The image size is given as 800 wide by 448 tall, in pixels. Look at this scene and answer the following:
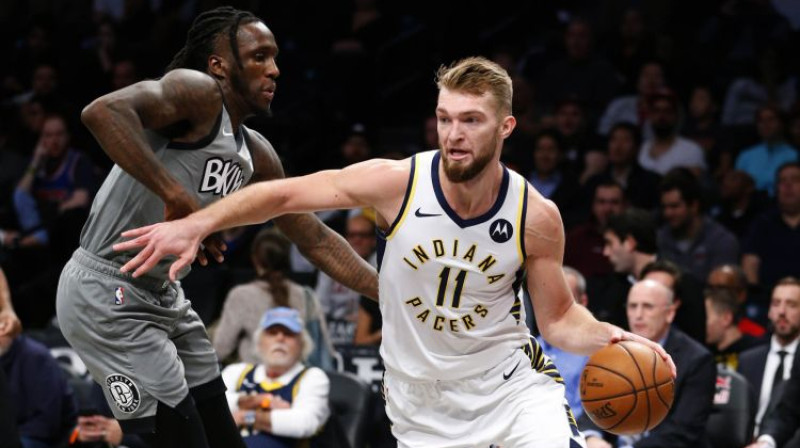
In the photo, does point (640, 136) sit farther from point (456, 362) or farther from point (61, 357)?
point (456, 362)

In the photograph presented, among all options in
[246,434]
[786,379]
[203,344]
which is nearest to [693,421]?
[786,379]

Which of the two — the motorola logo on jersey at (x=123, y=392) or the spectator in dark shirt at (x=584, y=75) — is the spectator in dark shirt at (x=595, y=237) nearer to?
the spectator in dark shirt at (x=584, y=75)

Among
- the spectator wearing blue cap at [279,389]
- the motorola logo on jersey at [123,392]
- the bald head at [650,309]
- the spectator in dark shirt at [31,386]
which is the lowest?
the spectator in dark shirt at [31,386]

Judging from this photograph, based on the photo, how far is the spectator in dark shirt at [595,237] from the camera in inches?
390

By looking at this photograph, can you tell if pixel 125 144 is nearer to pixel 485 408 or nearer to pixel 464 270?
pixel 464 270

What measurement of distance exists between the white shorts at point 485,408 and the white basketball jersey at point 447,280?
0.06 m

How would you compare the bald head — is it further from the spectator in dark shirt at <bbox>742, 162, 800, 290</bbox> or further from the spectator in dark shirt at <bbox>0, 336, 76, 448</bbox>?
the spectator in dark shirt at <bbox>0, 336, 76, 448</bbox>

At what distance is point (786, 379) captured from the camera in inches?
300

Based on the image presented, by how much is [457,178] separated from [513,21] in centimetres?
997

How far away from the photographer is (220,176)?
5281 millimetres

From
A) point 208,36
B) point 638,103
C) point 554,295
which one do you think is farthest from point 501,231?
point 638,103

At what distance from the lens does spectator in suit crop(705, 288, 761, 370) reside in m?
8.70

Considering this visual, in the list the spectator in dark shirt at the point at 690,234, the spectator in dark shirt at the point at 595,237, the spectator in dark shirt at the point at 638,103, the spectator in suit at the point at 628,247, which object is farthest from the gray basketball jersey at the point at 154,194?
the spectator in dark shirt at the point at 638,103

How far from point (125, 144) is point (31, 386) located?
3.82 metres
